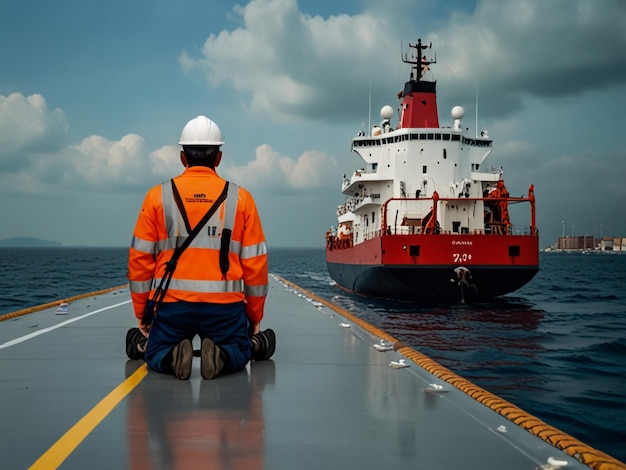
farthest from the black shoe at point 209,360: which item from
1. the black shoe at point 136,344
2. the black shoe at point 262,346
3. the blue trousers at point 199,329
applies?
the black shoe at point 136,344

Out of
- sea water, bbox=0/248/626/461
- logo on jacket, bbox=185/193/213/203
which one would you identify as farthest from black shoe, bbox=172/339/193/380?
sea water, bbox=0/248/626/461

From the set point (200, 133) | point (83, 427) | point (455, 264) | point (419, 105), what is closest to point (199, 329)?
point (83, 427)

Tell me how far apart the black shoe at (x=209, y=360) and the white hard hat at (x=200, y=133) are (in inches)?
55.8

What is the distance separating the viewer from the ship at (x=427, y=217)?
1964 cm

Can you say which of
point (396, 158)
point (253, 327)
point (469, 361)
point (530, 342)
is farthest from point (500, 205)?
point (253, 327)

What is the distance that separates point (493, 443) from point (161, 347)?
7.93ft

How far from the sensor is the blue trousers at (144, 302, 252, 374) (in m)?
3.99

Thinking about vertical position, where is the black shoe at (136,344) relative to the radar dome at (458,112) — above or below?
below

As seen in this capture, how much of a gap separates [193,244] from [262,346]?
120 centimetres

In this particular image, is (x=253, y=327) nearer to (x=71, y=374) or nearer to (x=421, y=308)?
(x=71, y=374)

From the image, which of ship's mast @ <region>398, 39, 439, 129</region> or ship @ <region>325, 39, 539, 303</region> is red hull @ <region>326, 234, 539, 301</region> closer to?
ship @ <region>325, 39, 539, 303</region>

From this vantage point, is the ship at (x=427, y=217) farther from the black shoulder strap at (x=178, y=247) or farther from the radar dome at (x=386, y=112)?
the black shoulder strap at (x=178, y=247)

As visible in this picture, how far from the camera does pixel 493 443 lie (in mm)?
2766

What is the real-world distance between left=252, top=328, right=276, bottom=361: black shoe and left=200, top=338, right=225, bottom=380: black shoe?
633 millimetres
